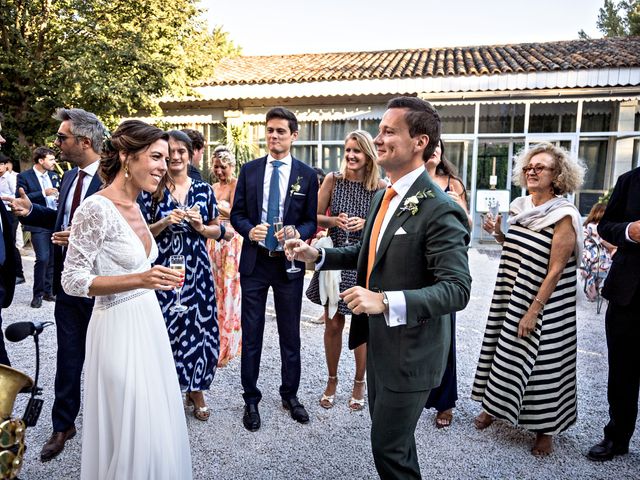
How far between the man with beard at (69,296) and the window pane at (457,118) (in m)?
12.8

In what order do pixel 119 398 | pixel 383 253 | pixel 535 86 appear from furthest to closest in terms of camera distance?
pixel 535 86 < pixel 119 398 < pixel 383 253

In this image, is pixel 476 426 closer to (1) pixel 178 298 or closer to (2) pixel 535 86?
(1) pixel 178 298

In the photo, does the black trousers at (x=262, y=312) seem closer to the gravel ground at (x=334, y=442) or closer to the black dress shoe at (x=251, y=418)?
the black dress shoe at (x=251, y=418)

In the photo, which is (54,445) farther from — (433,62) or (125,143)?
(433,62)

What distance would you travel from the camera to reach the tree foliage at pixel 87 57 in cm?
1296

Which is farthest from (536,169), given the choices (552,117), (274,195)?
(552,117)

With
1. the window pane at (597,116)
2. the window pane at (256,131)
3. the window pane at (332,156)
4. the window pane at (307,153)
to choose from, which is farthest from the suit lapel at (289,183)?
the window pane at (597,116)

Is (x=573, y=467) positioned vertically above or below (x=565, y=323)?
below

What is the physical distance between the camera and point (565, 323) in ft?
11.3

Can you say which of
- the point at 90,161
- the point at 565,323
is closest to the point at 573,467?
the point at 565,323

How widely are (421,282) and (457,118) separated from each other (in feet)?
44.5

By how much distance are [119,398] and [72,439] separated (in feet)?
4.88

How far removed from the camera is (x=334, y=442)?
140 inches

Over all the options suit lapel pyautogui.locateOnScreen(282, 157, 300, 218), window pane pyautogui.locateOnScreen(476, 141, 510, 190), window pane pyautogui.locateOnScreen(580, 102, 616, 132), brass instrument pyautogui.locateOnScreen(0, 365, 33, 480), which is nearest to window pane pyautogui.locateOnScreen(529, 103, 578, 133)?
window pane pyautogui.locateOnScreen(580, 102, 616, 132)
